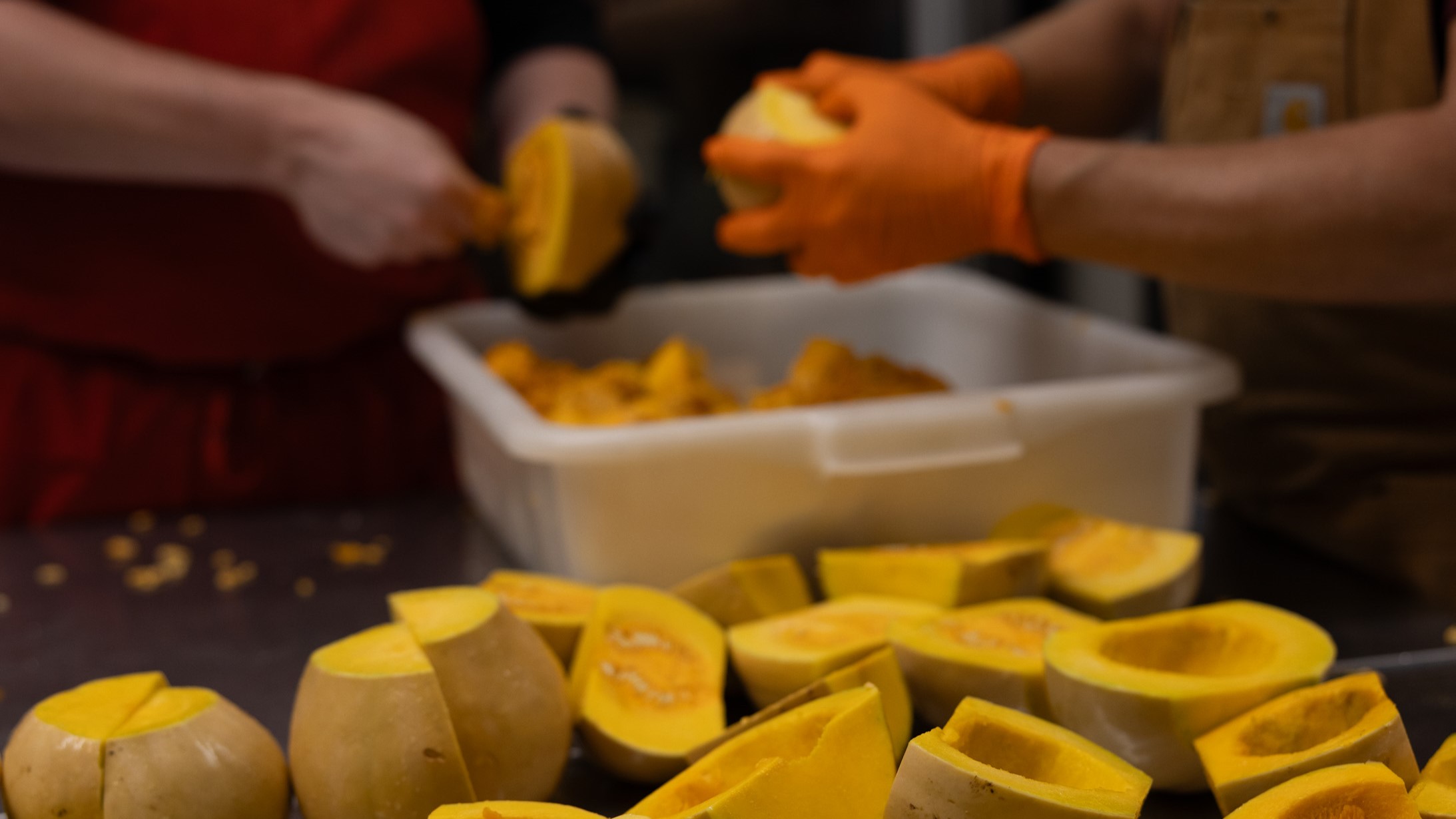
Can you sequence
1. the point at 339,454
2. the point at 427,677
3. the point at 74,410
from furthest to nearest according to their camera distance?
the point at 339,454
the point at 74,410
the point at 427,677

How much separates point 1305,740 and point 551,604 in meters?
0.49

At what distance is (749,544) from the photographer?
1.04 meters

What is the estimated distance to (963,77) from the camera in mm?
1378

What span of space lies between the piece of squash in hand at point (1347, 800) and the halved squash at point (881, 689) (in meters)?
0.20

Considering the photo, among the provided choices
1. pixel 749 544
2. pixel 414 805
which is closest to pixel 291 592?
pixel 749 544

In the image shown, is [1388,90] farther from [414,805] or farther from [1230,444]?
[414,805]

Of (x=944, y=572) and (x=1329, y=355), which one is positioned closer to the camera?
(x=944, y=572)

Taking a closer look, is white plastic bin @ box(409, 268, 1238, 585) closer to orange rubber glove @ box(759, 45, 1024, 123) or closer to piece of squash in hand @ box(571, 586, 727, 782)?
piece of squash in hand @ box(571, 586, 727, 782)

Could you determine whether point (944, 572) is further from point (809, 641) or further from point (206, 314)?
point (206, 314)

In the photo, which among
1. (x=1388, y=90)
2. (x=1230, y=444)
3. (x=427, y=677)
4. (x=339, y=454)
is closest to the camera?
(x=427, y=677)

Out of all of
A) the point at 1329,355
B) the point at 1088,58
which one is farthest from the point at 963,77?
the point at 1329,355

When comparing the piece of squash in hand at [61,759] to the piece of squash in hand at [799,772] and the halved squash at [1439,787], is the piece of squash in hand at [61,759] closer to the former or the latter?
the piece of squash in hand at [799,772]

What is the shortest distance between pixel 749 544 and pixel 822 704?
15.4 inches

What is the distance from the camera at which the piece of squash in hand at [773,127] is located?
120 centimetres
